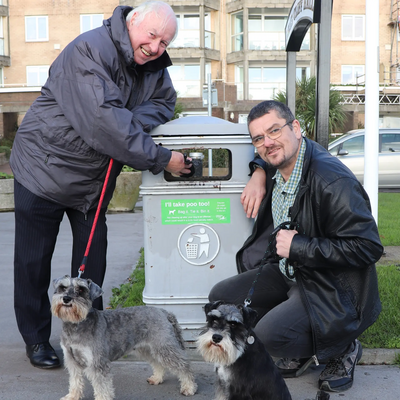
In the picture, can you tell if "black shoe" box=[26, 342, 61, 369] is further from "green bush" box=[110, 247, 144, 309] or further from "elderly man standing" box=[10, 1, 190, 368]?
"green bush" box=[110, 247, 144, 309]

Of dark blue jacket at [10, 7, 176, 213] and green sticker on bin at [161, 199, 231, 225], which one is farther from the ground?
dark blue jacket at [10, 7, 176, 213]

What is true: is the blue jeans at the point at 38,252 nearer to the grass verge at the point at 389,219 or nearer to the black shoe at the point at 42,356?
the black shoe at the point at 42,356

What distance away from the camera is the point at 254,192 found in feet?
11.5

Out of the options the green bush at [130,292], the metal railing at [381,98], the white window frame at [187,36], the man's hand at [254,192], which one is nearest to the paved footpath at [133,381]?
the green bush at [130,292]

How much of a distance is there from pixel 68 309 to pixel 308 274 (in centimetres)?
133

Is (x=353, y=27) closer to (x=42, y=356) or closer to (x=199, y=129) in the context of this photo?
(x=199, y=129)

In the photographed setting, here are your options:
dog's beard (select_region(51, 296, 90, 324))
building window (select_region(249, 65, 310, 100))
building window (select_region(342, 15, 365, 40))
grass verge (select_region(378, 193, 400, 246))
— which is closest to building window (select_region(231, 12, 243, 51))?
building window (select_region(249, 65, 310, 100))

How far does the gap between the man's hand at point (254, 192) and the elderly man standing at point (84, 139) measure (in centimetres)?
44

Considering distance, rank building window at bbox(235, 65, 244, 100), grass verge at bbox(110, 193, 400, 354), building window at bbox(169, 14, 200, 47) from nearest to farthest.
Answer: grass verge at bbox(110, 193, 400, 354)
building window at bbox(169, 14, 200, 47)
building window at bbox(235, 65, 244, 100)

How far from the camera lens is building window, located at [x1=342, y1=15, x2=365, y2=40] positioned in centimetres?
3447

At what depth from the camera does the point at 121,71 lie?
3.30m

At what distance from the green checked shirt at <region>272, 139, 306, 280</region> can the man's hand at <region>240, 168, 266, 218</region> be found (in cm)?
11

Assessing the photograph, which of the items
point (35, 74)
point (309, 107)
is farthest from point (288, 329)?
point (35, 74)

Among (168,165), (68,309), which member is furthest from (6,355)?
(168,165)
